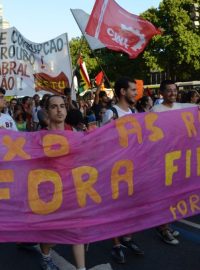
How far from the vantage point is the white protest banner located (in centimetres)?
1026

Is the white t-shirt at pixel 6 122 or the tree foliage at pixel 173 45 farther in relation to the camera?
the tree foliage at pixel 173 45

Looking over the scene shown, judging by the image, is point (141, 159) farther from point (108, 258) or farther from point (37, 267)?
point (37, 267)

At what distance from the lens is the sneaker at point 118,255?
4.65 meters

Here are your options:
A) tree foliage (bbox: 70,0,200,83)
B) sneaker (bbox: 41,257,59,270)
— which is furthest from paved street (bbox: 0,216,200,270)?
tree foliage (bbox: 70,0,200,83)

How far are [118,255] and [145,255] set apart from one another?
31 centimetres

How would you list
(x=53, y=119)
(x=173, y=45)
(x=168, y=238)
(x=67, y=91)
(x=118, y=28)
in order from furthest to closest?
(x=173, y=45), (x=67, y=91), (x=118, y=28), (x=168, y=238), (x=53, y=119)

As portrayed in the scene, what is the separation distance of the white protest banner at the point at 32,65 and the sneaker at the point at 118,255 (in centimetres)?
580

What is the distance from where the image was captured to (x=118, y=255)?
184 inches

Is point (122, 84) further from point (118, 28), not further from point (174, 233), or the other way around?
point (118, 28)

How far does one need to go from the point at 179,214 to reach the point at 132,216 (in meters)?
0.52

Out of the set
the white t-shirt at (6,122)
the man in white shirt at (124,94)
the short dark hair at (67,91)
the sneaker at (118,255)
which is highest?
the man in white shirt at (124,94)

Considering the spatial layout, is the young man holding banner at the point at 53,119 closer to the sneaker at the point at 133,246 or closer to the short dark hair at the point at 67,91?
the sneaker at the point at 133,246

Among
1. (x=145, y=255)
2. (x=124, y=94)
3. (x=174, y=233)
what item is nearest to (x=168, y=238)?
(x=174, y=233)

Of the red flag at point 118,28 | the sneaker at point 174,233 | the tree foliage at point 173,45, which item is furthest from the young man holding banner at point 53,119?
the tree foliage at point 173,45
